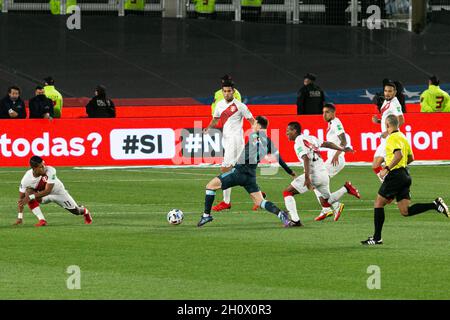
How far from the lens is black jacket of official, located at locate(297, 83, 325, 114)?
1321 inches

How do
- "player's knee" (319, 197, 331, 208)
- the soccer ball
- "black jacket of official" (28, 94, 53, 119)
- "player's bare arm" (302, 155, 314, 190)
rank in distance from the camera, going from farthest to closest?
"black jacket of official" (28, 94, 53, 119), "player's knee" (319, 197, 331, 208), the soccer ball, "player's bare arm" (302, 155, 314, 190)

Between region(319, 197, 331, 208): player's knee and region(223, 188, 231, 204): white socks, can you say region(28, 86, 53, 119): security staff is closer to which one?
region(223, 188, 231, 204): white socks

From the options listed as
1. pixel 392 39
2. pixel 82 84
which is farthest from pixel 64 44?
pixel 392 39

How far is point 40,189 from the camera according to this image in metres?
20.5

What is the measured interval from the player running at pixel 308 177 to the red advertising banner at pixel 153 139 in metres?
11.7

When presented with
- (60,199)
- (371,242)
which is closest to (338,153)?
(60,199)

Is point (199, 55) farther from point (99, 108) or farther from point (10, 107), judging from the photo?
point (10, 107)

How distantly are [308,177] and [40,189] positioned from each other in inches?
161

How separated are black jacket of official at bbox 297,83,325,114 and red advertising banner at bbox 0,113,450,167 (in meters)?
0.22

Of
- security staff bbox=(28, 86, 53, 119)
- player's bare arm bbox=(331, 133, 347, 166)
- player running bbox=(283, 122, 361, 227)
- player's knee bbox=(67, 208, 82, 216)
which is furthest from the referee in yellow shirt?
security staff bbox=(28, 86, 53, 119)

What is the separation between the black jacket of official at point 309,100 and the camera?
33562 millimetres

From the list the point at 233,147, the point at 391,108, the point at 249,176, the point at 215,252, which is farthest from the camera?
the point at 391,108

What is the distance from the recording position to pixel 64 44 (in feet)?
151
